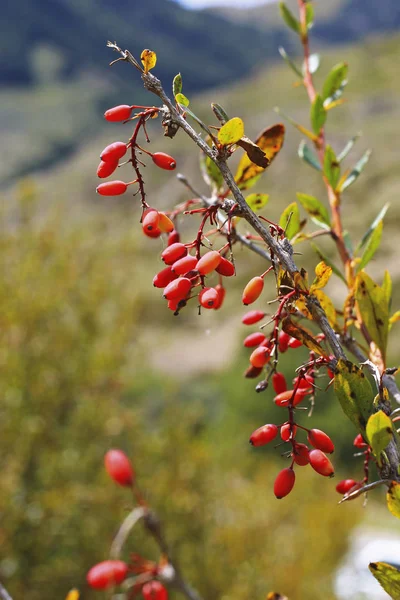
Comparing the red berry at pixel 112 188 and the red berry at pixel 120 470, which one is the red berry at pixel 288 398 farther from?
the red berry at pixel 120 470

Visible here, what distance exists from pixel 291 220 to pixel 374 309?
118 millimetres

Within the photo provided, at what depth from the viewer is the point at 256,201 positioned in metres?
0.67

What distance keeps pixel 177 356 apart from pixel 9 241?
1989 cm

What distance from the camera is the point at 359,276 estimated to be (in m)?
0.51

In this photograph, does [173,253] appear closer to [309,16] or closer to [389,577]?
[389,577]

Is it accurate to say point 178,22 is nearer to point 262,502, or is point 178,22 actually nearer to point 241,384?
point 241,384

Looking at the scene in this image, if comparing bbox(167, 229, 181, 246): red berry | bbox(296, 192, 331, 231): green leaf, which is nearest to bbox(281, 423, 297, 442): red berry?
bbox(167, 229, 181, 246): red berry

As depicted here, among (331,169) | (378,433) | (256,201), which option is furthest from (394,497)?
(331,169)

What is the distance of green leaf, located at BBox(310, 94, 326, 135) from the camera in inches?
29.7

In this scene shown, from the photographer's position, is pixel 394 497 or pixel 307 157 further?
pixel 307 157

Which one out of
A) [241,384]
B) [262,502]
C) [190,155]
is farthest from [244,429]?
[190,155]

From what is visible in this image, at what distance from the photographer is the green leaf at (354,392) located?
406 mm

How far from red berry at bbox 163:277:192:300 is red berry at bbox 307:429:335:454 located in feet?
0.48

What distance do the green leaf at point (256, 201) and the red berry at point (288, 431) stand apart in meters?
0.29
